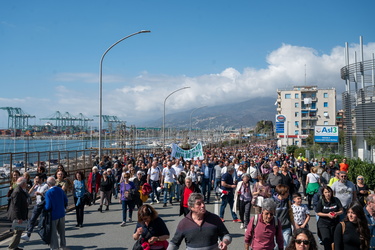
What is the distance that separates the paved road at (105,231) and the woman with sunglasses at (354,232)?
3531mm

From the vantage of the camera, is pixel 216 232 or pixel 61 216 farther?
pixel 61 216

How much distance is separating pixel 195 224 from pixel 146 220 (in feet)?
2.64

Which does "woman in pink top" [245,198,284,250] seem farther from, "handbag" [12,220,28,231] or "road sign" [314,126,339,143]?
"road sign" [314,126,339,143]

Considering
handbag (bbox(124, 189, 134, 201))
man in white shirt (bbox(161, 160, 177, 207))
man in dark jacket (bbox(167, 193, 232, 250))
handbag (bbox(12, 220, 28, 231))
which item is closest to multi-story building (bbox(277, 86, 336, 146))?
man in white shirt (bbox(161, 160, 177, 207))

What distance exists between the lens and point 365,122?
96.5ft

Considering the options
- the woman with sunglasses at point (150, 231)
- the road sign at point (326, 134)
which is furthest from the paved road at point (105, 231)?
the road sign at point (326, 134)

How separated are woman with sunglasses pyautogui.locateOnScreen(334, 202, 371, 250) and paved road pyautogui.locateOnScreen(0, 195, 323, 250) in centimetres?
353

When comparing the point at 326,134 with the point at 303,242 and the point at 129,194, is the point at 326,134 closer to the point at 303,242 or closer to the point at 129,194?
the point at 129,194

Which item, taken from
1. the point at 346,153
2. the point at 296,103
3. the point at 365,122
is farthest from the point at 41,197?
the point at 296,103

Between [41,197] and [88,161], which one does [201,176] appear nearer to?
[41,197]

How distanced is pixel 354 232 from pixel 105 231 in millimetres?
6694

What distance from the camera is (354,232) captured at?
4762mm

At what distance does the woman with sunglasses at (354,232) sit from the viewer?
15.5 feet

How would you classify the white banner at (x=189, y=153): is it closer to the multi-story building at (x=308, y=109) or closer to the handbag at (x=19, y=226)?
the handbag at (x=19, y=226)
